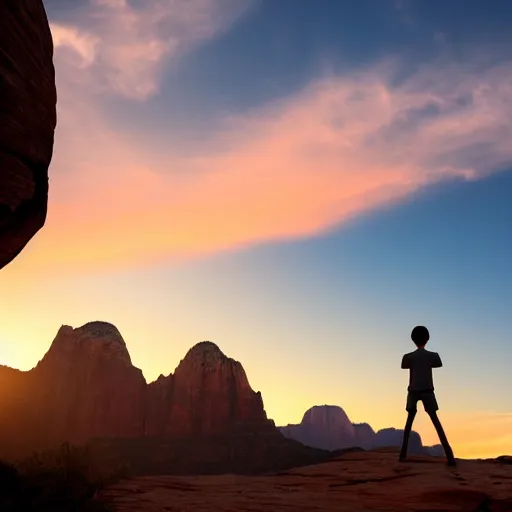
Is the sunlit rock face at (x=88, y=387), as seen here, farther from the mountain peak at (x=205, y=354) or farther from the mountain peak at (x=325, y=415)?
the mountain peak at (x=325, y=415)

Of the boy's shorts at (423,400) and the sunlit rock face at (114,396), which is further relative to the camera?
the sunlit rock face at (114,396)

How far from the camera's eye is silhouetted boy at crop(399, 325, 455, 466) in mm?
10641

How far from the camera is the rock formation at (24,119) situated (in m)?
7.30

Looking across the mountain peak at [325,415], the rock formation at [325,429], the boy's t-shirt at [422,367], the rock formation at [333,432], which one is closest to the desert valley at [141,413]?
the boy's t-shirt at [422,367]

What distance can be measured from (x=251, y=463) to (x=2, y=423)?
117 feet

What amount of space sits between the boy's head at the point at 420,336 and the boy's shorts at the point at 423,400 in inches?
40.9

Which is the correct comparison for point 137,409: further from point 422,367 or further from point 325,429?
point 325,429

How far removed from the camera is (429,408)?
1066 cm

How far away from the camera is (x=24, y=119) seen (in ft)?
25.5

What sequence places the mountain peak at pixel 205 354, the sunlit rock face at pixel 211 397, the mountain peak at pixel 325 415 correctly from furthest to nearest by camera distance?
the mountain peak at pixel 325 415 → the mountain peak at pixel 205 354 → the sunlit rock face at pixel 211 397

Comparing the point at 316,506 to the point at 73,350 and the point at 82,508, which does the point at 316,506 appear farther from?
the point at 73,350

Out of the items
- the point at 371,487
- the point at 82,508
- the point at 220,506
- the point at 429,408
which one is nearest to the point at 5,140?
the point at 82,508

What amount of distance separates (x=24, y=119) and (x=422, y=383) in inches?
360

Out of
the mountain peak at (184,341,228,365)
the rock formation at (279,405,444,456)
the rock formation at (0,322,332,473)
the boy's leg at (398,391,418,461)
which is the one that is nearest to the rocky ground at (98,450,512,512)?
the boy's leg at (398,391,418,461)
